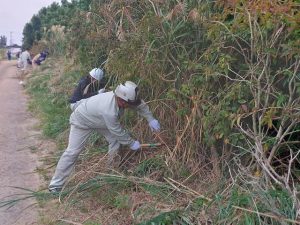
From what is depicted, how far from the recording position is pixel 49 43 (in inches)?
1029

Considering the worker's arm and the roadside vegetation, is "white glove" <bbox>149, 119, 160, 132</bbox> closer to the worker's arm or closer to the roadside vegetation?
the roadside vegetation

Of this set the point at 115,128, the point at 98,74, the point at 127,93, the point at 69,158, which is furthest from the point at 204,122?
the point at 98,74

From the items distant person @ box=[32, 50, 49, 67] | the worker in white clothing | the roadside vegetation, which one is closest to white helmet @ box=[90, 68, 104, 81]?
the roadside vegetation

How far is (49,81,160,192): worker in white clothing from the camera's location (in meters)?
6.06

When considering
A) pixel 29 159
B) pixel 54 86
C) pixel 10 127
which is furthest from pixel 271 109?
pixel 54 86

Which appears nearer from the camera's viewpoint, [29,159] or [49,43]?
[29,159]

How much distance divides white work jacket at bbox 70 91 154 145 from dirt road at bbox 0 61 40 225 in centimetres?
112

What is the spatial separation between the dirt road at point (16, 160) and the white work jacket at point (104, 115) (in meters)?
1.12

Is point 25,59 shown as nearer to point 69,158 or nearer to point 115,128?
point 69,158

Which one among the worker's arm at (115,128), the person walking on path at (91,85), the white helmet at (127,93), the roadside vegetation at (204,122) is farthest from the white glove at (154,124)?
the person walking on path at (91,85)

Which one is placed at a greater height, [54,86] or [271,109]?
[271,109]

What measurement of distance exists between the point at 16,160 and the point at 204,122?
379 cm

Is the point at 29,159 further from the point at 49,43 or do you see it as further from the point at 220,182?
the point at 49,43

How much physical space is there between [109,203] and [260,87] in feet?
6.62
